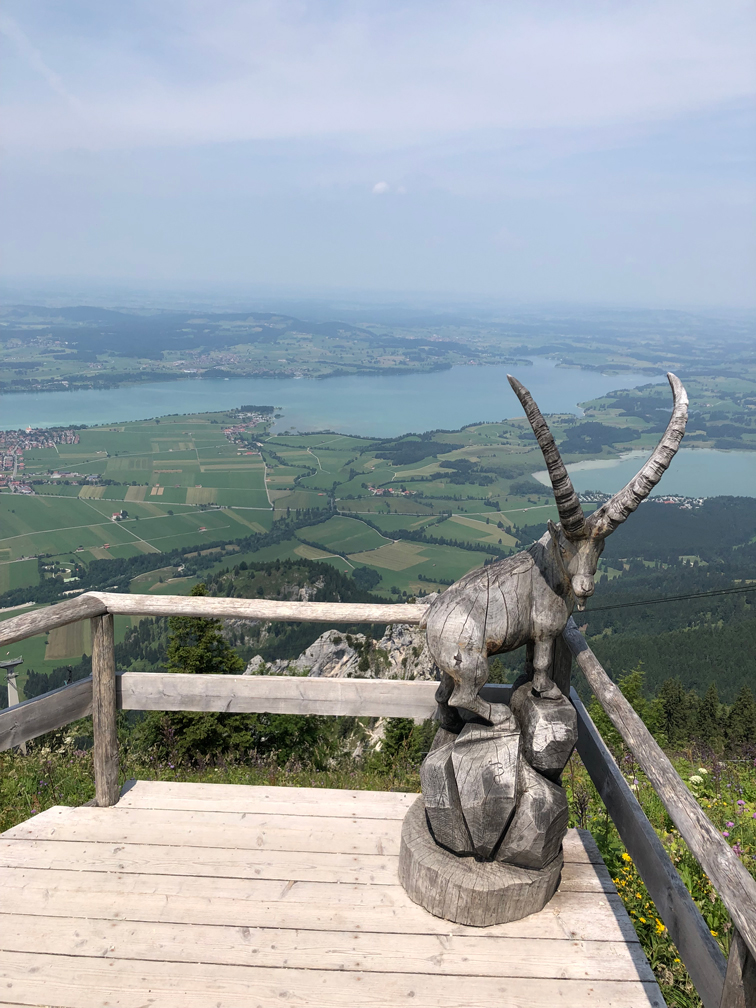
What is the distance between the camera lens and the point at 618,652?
2836cm

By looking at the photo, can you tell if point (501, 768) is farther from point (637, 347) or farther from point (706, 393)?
point (637, 347)

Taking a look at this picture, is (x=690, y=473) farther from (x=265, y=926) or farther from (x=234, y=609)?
(x=265, y=926)

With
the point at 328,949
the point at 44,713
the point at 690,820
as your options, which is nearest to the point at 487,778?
the point at 328,949

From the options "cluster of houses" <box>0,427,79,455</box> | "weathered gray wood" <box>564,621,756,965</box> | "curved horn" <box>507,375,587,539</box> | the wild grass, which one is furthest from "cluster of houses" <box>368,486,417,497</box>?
"curved horn" <box>507,375,587,539</box>

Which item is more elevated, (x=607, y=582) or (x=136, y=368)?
(x=136, y=368)

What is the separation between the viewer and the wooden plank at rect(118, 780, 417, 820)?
4.07 meters

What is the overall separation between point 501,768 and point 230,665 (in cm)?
534

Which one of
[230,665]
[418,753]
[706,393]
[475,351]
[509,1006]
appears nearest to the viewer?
[509,1006]

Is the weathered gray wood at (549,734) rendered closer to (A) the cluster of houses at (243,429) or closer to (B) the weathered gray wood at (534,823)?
(B) the weathered gray wood at (534,823)

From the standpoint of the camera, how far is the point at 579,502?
273cm

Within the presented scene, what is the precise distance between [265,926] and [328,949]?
333mm

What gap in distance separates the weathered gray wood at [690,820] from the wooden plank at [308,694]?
115 centimetres

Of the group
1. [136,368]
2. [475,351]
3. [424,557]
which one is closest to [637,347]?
[475,351]

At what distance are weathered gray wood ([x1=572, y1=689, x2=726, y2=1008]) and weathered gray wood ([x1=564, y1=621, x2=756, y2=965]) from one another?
0.41 m
